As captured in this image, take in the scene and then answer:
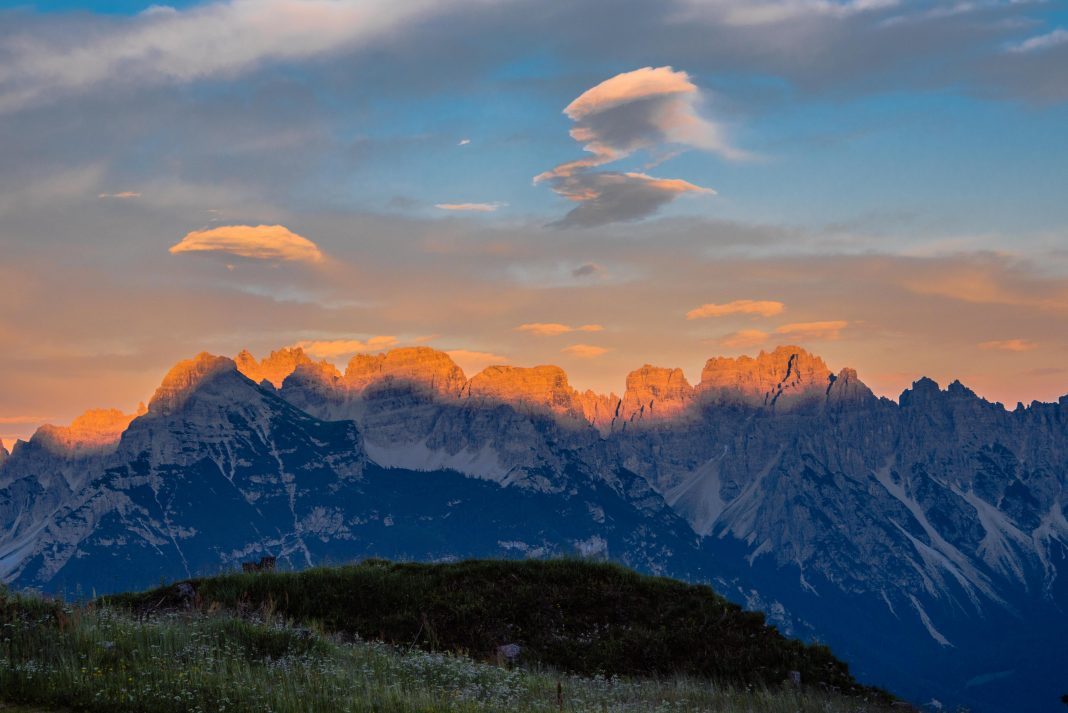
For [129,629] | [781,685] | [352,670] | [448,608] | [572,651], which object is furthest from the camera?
[448,608]

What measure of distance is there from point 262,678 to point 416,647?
32.1ft

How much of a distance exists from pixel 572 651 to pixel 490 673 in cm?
871

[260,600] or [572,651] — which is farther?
[260,600]

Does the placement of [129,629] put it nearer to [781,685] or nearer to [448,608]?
[448,608]

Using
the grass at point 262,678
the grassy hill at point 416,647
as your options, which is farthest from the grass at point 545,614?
the grass at point 262,678

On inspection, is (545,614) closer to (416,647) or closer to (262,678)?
(416,647)

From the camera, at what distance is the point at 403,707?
21422 millimetres

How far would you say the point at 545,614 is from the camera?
126 ft

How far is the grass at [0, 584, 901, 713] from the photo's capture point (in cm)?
2142

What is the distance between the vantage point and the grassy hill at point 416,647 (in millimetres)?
22266

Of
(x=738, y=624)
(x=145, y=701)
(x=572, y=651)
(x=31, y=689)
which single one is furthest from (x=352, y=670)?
(x=738, y=624)

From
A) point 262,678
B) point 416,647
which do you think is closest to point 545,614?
point 416,647

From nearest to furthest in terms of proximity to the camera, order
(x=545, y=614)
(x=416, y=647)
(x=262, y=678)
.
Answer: (x=262, y=678) < (x=416, y=647) < (x=545, y=614)

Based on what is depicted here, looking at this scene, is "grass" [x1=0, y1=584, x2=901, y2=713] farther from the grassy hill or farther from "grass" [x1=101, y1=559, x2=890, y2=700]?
"grass" [x1=101, y1=559, x2=890, y2=700]
